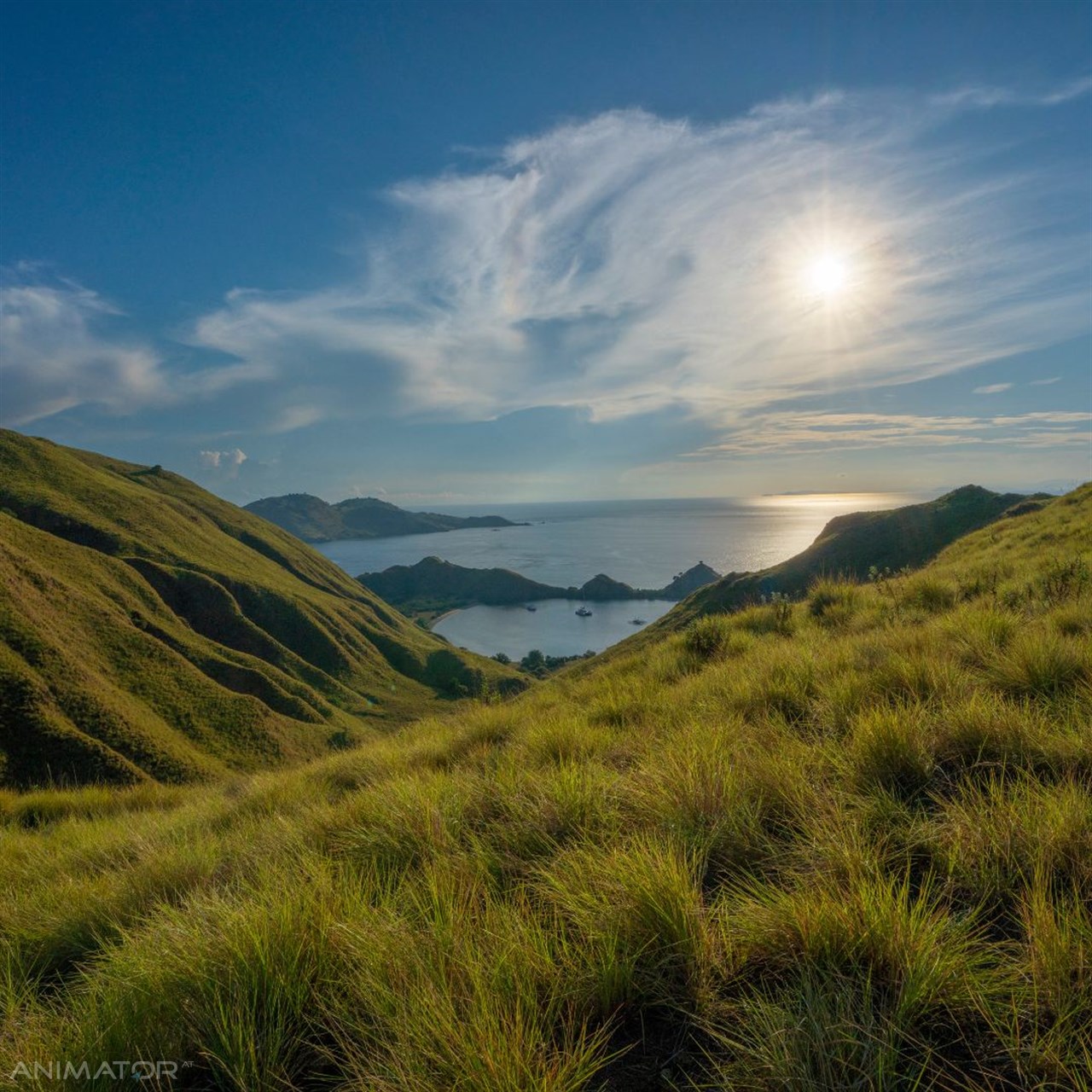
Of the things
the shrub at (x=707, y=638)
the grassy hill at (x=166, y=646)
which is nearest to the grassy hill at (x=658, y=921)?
the shrub at (x=707, y=638)

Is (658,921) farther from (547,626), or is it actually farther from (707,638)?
(547,626)

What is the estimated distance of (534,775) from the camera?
3604mm

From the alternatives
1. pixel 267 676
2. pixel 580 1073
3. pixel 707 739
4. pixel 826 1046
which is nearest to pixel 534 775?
pixel 707 739

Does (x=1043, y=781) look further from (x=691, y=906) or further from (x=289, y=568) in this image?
(x=289, y=568)

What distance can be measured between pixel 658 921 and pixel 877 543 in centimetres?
7059

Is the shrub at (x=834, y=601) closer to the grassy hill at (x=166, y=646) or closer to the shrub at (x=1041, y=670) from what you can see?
the shrub at (x=1041, y=670)

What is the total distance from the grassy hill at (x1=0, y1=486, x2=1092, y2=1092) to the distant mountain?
168 feet

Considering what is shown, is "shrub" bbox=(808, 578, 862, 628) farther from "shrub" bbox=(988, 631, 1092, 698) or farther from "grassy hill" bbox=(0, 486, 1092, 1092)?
"grassy hill" bbox=(0, 486, 1092, 1092)

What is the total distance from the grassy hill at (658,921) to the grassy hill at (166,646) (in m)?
57.3

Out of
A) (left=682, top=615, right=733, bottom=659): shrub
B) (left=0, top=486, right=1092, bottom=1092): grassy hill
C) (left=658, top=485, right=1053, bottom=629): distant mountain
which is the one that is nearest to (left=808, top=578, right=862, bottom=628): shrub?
(left=682, top=615, right=733, bottom=659): shrub

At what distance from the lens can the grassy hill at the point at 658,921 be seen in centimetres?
154

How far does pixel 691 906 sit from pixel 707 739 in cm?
179

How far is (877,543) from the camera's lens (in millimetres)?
60312

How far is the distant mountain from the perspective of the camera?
181 feet
